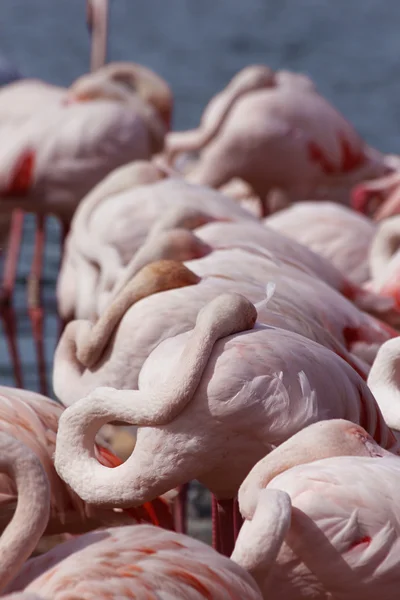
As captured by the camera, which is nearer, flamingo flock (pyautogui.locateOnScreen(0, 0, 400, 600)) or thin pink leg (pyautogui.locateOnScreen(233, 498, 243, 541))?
flamingo flock (pyautogui.locateOnScreen(0, 0, 400, 600))

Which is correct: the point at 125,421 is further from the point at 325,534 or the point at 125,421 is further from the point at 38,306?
the point at 38,306

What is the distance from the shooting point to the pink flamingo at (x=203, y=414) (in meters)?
2.22

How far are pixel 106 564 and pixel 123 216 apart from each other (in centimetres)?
254

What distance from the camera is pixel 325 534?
1941 mm

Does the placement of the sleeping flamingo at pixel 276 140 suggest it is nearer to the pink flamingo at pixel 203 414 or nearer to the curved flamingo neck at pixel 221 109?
the curved flamingo neck at pixel 221 109

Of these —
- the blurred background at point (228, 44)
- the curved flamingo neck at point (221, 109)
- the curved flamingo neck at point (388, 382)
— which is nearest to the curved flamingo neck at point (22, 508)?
the curved flamingo neck at point (388, 382)

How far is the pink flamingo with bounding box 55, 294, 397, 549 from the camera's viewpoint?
7.27ft

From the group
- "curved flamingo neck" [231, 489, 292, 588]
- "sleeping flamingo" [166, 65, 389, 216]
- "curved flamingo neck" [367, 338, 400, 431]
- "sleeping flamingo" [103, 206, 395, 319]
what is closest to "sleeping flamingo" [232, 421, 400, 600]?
"curved flamingo neck" [231, 489, 292, 588]

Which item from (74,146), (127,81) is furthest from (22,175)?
(127,81)

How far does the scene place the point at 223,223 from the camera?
3.94 meters

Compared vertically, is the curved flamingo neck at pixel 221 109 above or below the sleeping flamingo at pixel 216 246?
below

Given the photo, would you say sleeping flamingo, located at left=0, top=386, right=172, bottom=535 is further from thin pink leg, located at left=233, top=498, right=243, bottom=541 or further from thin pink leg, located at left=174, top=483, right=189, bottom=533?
thin pink leg, located at left=174, top=483, right=189, bottom=533

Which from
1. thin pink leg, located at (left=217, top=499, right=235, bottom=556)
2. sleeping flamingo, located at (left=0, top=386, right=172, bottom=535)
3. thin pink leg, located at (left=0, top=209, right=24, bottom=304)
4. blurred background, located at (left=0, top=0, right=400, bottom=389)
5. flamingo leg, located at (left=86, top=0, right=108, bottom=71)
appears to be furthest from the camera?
blurred background, located at (left=0, top=0, right=400, bottom=389)

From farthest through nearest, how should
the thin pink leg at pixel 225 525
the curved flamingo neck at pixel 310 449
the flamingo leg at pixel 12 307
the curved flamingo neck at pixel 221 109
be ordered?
the curved flamingo neck at pixel 221 109 → the flamingo leg at pixel 12 307 → the thin pink leg at pixel 225 525 → the curved flamingo neck at pixel 310 449
